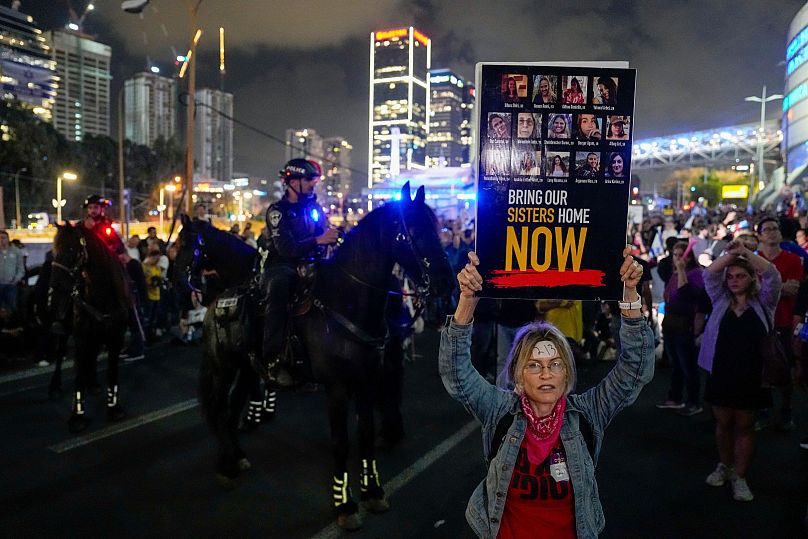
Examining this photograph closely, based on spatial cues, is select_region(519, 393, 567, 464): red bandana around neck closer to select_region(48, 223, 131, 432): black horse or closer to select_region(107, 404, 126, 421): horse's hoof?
select_region(48, 223, 131, 432): black horse

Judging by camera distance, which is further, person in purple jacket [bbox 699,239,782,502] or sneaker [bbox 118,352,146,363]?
sneaker [bbox 118,352,146,363]

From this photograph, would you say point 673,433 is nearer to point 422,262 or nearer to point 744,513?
point 744,513

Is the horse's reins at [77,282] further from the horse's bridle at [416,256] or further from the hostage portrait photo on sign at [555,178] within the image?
the hostage portrait photo on sign at [555,178]

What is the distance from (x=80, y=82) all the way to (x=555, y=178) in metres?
170

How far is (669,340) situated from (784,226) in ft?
11.5

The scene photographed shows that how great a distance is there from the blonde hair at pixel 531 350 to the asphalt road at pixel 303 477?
2385 mm

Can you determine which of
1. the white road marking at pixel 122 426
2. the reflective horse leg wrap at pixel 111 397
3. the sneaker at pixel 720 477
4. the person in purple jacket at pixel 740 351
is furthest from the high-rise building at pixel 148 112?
the sneaker at pixel 720 477

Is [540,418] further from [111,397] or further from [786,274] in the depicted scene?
[111,397]

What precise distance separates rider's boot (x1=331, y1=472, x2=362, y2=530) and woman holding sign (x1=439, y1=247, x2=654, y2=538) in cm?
217

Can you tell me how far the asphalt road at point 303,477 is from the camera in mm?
4402

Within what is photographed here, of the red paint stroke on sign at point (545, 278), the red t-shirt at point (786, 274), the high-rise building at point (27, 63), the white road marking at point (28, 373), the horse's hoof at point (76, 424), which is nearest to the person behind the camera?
the red paint stroke on sign at point (545, 278)

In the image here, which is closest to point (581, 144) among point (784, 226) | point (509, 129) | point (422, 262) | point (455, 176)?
point (509, 129)

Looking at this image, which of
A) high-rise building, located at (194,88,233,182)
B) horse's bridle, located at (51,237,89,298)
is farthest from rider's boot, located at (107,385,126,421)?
high-rise building, located at (194,88,233,182)

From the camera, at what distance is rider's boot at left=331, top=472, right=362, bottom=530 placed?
432 centimetres
